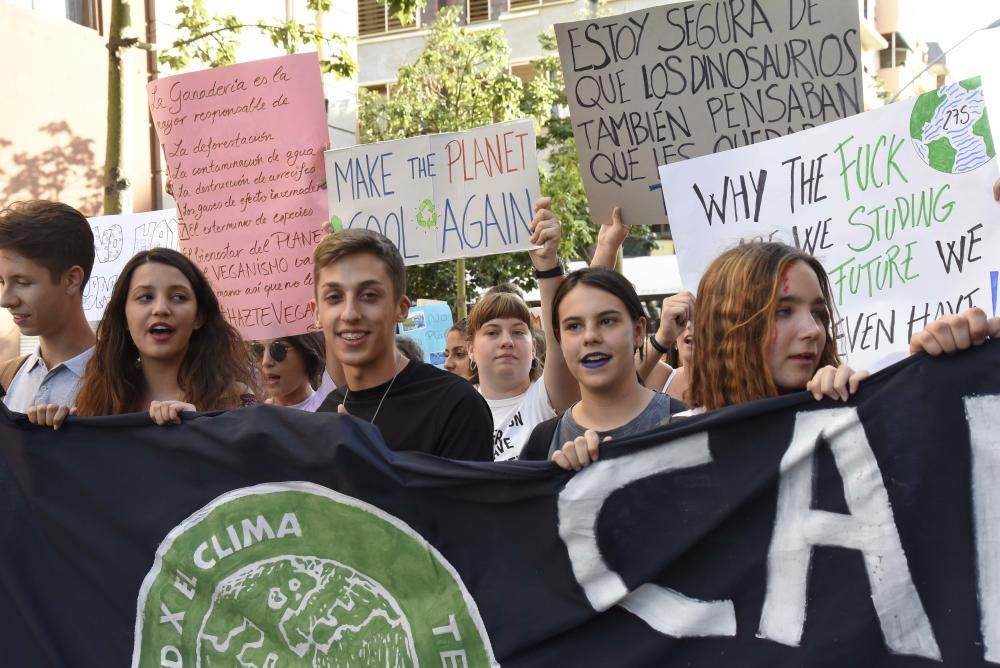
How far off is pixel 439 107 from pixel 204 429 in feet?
51.3

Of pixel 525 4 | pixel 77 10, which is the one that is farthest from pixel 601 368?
pixel 525 4

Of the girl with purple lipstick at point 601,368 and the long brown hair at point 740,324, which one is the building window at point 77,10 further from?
the long brown hair at point 740,324

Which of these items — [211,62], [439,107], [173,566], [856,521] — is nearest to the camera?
[856,521]

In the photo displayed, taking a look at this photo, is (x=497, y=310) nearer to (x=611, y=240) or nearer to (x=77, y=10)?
(x=611, y=240)

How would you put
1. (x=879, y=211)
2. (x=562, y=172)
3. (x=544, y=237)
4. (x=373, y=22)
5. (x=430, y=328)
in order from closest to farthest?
(x=879, y=211) < (x=544, y=237) < (x=430, y=328) < (x=562, y=172) < (x=373, y=22)

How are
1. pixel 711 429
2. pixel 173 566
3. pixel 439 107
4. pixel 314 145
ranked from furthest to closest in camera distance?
pixel 439 107, pixel 314 145, pixel 173 566, pixel 711 429

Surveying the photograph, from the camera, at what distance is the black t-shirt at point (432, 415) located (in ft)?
9.78

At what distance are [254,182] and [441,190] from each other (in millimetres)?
764

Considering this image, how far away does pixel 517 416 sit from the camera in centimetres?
435

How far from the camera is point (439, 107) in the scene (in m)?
18.1

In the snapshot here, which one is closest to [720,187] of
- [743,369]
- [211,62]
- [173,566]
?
[743,369]

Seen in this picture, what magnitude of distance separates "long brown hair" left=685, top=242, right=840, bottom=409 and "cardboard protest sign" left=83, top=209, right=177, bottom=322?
4528mm

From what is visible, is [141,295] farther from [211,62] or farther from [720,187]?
[211,62]

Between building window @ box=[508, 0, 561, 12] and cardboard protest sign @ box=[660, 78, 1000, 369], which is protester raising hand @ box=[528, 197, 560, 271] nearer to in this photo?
cardboard protest sign @ box=[660, 78, 1000, 369]
